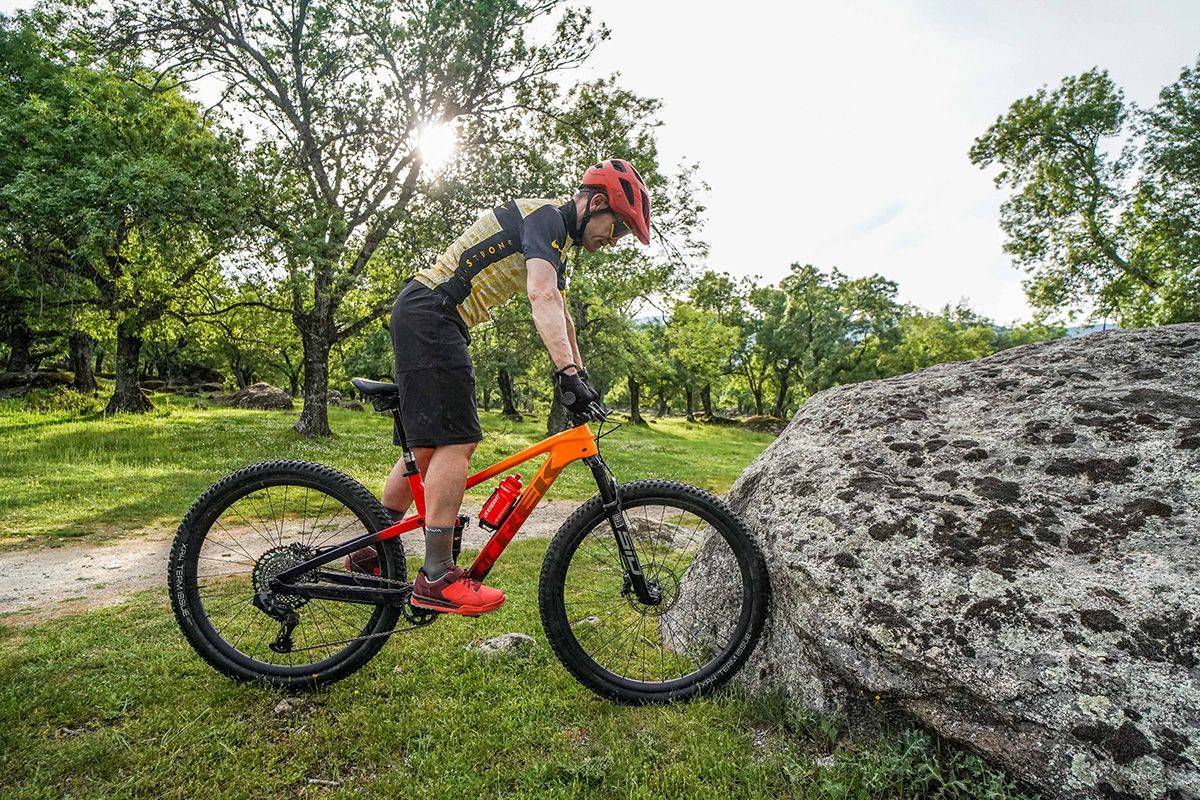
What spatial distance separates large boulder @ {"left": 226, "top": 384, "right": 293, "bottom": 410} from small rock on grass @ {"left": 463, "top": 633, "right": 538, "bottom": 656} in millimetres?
37676

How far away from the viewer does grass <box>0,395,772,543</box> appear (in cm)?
903

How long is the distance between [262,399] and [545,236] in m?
39.0

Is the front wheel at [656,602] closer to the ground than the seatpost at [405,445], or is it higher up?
closer to the ground

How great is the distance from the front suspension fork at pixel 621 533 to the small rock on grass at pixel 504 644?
3.36 feet

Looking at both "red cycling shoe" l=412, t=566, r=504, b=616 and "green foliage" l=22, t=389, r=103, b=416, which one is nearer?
"red cycling shoe" l=412, t=566, r=504, b=616

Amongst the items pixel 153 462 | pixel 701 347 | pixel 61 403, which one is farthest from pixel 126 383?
pixel 701 347

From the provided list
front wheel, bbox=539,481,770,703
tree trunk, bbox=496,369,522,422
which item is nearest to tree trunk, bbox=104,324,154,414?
tree trunk, bbox=496,369,522,422

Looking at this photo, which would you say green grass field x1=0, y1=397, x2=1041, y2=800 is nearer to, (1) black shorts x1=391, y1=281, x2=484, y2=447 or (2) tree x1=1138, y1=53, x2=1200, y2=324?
(1) black shorts x1=391, y1=281, x2=484, y2=447

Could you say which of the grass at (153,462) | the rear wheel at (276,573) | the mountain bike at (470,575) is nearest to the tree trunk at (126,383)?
the grass at (153,462)

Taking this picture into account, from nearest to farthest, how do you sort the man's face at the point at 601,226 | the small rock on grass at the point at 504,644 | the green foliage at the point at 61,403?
the man's face at the point at 601,226, the small rock on grass at the point at 504,644, the green foliage at the point at 61,403

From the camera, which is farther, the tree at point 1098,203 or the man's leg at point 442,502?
the tree at point 1098,203

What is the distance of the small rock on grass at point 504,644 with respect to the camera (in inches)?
159

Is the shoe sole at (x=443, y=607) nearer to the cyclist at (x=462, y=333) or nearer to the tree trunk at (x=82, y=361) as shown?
the cyclist at (x=462, y=333)

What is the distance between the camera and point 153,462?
13.4 m
